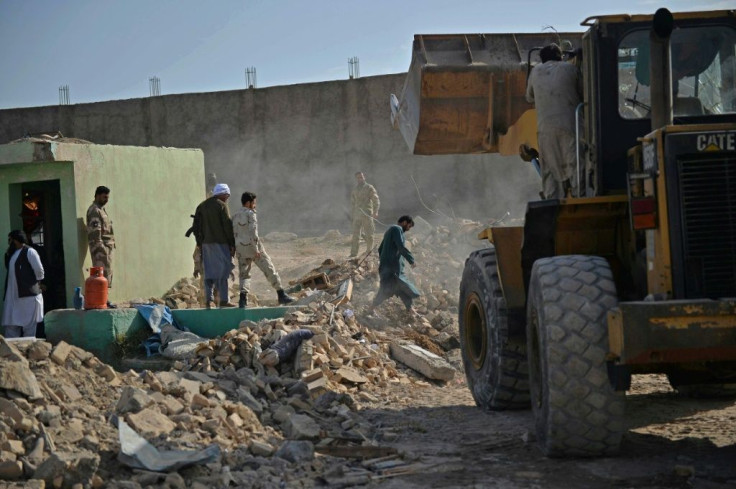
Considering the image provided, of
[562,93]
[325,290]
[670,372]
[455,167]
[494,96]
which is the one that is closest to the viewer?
[670,372]

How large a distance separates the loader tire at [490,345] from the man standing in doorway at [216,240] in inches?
199

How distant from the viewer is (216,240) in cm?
1270

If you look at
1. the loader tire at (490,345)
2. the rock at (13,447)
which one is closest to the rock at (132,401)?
the rock at (13,447)

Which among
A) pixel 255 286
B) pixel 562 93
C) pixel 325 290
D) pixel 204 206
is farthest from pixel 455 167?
pixel 562 93

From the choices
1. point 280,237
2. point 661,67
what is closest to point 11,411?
point 661,67

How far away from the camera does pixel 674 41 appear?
6.42 m

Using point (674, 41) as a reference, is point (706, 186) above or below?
below

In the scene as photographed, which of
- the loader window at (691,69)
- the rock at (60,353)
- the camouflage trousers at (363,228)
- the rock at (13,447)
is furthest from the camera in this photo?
the camouflage trousers at (363,228)

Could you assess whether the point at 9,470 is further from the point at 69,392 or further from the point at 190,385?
the point at 190,385

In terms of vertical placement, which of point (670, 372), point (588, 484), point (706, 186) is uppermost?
point (706, 186)

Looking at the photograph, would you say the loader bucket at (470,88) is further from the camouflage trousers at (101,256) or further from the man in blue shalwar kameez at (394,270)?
the camouflage trousers at (101,256)

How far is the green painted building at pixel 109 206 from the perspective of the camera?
562 inches

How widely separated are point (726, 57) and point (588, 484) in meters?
2.87

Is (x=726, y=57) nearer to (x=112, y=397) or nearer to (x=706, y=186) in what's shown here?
(x=706, y=186)
